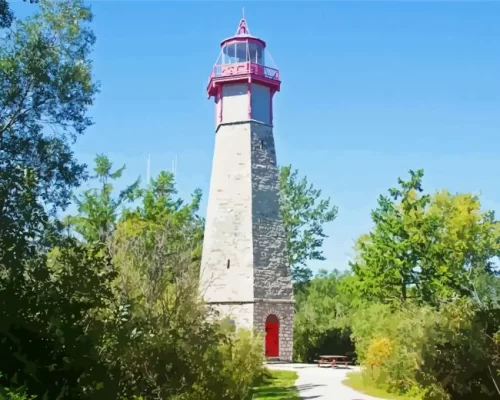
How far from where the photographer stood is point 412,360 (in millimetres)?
15961

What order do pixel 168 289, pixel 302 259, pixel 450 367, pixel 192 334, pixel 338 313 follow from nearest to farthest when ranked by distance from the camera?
1. pixel 192 334
2. pixel 168 289
3. pixel 450 367
4. pixel 302 259
5. pixel 338 313

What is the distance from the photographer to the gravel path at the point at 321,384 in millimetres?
16703

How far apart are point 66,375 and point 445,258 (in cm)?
2016

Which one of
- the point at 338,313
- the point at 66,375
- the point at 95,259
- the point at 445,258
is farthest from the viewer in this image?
the point at 338,313

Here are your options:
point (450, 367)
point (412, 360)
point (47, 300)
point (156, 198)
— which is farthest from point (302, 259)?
point (47, 300)

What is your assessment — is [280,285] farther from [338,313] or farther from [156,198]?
[338,313]

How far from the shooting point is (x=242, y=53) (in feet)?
99.4

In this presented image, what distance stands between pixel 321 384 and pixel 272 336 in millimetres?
8465

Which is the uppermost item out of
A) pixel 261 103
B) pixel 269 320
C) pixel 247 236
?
pixel 261 103

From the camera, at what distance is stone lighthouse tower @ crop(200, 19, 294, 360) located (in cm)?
2772

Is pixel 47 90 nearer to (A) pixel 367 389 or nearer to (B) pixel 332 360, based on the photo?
(A) pixel 367 389

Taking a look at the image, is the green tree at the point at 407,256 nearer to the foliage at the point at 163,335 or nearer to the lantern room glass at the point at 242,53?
the lantern room glass at the point at 242,53

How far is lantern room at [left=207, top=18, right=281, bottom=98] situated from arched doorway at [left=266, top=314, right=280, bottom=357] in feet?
36.6

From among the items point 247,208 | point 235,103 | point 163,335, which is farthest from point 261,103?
point 163,335
